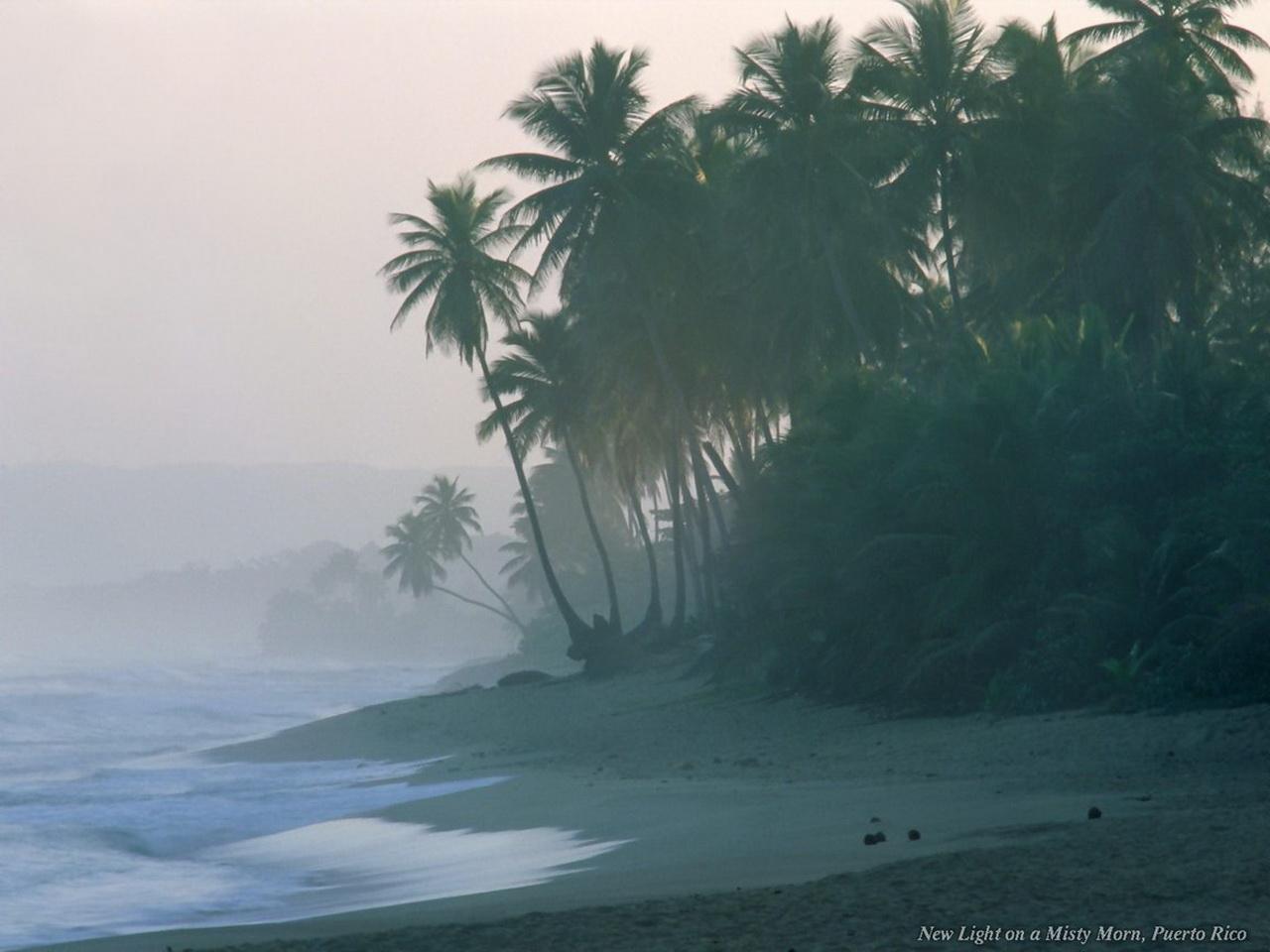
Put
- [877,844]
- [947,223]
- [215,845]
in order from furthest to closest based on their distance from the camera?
1. [947,223]
2. [215,845]
3. [877,844]

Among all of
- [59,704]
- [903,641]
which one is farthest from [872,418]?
[59,704]

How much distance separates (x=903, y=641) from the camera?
16.7m

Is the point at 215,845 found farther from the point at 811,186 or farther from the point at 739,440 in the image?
the point at 739,440

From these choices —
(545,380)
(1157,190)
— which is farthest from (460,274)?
(1157,190)

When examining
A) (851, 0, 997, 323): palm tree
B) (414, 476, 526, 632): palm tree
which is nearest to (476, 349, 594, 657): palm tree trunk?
(851, 0, 997, 323): palm tree

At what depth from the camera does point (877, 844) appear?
7.47 meters

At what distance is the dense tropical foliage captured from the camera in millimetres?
14258

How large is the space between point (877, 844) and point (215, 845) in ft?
27.2

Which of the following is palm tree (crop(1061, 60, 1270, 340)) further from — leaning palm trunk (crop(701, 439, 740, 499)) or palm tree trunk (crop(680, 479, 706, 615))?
palm tree trunk (crop(680, 479, 706, 615))

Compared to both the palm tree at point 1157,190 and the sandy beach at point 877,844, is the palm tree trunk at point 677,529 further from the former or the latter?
the sandy beach at point 877,844

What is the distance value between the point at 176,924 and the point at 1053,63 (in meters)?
22.6

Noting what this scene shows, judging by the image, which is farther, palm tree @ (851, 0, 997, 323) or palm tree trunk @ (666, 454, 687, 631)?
palm tree trunk @ (666, 454, 687, 631)

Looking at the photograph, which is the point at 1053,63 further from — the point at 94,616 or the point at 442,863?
the point at 94,616

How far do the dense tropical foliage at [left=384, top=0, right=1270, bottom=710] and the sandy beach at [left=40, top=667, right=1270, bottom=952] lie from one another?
1413 millimetres
